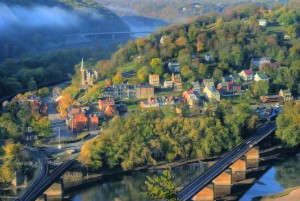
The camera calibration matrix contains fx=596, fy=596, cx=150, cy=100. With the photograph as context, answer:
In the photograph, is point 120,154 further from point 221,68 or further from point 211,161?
point 221,68

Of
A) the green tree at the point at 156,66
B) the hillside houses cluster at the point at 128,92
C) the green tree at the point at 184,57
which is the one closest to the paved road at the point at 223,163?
the hillside houses cluster at the point at 128,92

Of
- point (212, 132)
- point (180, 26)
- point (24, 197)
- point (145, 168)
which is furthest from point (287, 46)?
point (24, 197)

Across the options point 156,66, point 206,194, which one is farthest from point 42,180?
point 156,66

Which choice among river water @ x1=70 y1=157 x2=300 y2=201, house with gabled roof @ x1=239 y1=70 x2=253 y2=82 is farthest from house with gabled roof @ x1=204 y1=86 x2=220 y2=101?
river water @ x1=70 y1=157 x2=300 y2=201

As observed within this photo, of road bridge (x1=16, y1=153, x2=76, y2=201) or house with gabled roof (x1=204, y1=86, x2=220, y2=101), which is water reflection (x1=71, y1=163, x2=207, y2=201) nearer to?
road bridge (x1=16, y1=153, x2=76, y2=201)

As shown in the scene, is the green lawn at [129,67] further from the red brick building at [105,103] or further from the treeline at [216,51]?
the red brick building at [105,103]

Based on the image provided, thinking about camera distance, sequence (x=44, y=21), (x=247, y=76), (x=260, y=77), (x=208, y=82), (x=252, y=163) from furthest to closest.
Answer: (x=44, y=21)
(x=247, y=76)
(x=260, y=77)
(x=208, y=82)
(x=252, y=163)

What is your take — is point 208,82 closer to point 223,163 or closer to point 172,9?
point 223,163
